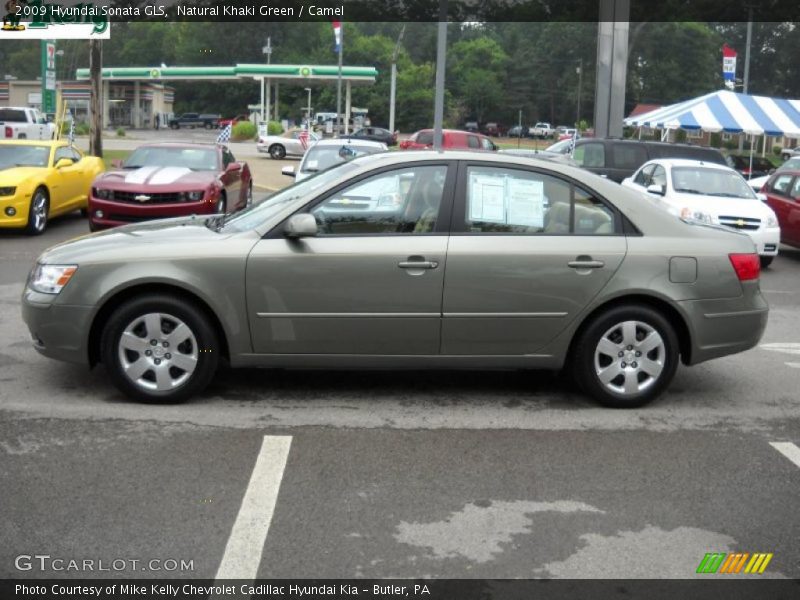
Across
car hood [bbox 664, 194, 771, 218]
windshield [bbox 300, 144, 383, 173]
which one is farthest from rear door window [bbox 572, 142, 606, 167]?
car hood [bbox 664, 194, 771, 218]

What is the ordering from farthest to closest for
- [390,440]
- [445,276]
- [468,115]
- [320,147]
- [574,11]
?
[468,115] → [574,11] → [320,147] → [445,276] → [390,440]

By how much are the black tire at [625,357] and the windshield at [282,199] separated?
1859mm

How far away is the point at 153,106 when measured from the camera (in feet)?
309

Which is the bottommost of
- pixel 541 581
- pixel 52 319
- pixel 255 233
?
pixel 541 581

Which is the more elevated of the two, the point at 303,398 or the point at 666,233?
the point at 666,233

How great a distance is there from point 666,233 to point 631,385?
998 mm

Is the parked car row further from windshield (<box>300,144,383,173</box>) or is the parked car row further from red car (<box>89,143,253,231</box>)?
windshield (<box>300,144,383,173</box>)

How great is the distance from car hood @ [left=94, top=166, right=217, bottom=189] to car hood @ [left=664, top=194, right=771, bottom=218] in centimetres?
689

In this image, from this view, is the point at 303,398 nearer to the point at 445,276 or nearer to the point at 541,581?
the point at 445,276

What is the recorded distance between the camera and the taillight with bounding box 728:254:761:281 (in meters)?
6.39

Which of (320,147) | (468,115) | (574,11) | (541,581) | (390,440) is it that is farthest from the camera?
(468,115)

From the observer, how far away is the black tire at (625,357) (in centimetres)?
622

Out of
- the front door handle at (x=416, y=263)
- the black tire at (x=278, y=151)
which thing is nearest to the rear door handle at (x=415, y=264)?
the front door handle at (x=416, y=263)

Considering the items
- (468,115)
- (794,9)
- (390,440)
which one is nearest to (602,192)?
(390,440)
